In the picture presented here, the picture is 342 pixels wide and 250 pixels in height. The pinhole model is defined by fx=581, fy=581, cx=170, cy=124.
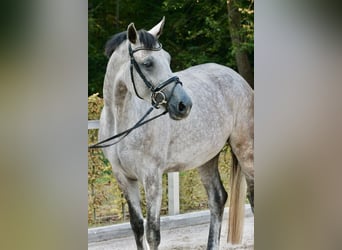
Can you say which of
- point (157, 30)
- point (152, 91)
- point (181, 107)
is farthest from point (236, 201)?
point (157, 30)

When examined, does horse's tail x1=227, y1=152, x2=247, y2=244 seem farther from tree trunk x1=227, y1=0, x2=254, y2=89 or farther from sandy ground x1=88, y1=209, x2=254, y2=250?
tree trunk x1=227, y1=0, x2=254, y2=89

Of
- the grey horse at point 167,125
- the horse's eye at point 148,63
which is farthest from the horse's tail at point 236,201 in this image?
the horse's eye at point 148,63

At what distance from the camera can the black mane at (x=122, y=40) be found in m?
2.27

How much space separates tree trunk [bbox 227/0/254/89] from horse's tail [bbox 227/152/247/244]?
1.20ft

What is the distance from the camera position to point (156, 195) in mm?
2377

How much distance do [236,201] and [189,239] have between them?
0.89 ft

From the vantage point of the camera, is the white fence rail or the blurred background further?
the white fence rail

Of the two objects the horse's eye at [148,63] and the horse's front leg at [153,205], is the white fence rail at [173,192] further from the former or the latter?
the horse's eye at [148,63]

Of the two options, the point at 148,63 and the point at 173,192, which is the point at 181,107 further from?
the point at 173,192

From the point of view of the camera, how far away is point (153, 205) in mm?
2385

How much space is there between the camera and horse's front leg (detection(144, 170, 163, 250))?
2.36m

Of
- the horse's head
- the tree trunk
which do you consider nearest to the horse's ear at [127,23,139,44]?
the horse's head
